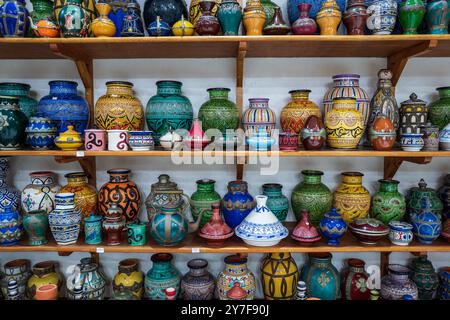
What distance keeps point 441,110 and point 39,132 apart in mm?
1861

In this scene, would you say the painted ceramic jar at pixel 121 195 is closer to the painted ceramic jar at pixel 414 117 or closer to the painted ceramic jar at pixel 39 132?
the painted ceramic jar at pixel 39 132

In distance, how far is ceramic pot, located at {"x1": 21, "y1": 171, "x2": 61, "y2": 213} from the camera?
1.53 meters

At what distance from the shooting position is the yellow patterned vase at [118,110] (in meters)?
1.51

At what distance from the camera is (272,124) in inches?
59.9

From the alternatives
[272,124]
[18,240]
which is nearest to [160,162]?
[272,124]

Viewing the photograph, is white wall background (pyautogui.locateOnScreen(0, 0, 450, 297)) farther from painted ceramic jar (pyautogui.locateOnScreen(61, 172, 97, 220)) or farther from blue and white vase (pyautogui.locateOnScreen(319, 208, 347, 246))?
blue and white vase (pyautogui.locateOnScreen(319, 208, 347, 246))

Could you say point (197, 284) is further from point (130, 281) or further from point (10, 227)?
point (10, 227)

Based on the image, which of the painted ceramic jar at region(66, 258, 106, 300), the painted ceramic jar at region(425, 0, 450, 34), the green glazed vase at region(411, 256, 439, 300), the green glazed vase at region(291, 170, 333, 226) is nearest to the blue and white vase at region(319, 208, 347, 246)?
the green glazed vase at region(291, 170, 333, 226)

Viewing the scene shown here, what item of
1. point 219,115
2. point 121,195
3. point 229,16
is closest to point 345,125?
point 219,115

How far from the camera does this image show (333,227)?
1434 mm

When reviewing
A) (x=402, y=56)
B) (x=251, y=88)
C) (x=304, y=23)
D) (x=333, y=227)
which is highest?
(x=304, y=23)

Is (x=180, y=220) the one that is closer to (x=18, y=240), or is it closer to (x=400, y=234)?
(x=18, y=240)

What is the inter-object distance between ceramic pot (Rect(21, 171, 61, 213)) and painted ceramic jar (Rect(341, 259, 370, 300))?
1.47 m
